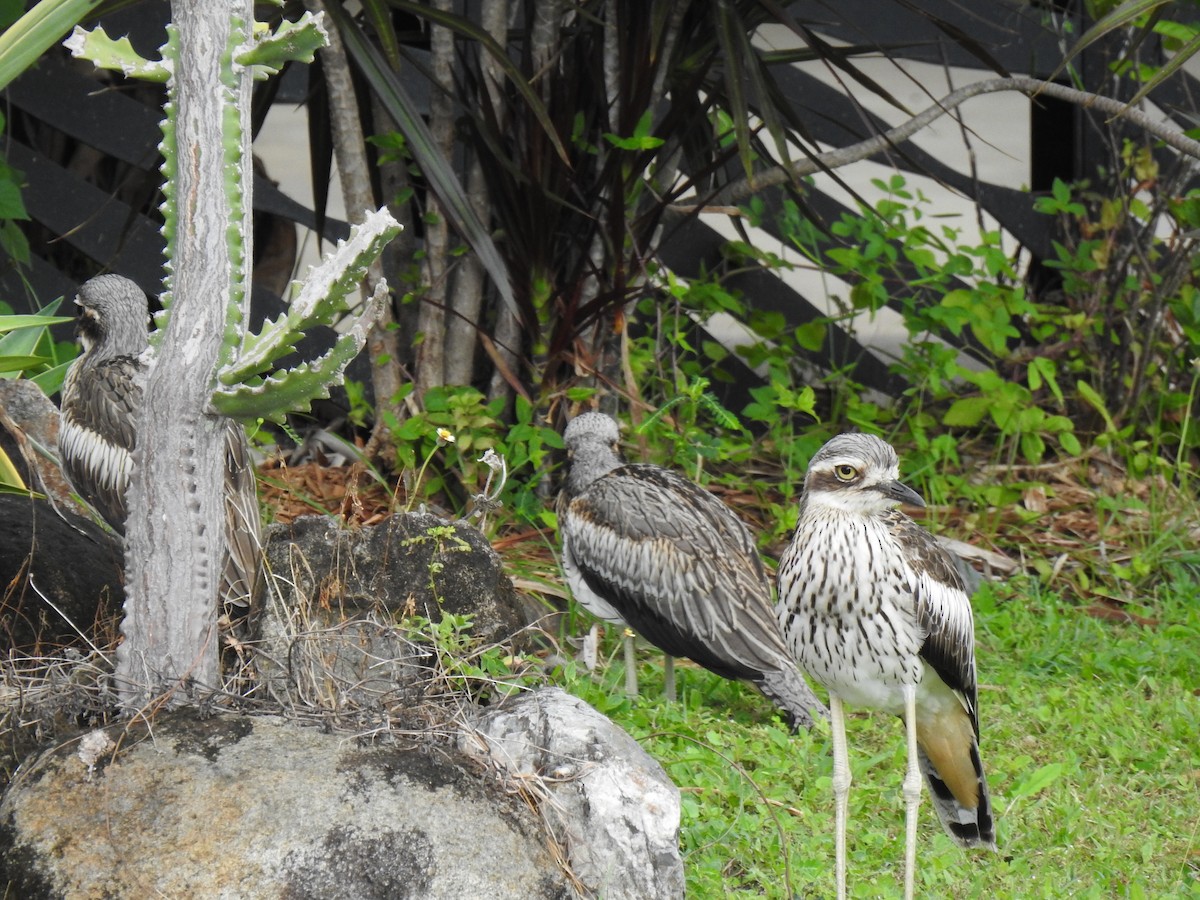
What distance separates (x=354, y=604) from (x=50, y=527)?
0.97 meters

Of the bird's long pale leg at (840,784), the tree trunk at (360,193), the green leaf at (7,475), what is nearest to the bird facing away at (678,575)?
the bird's long pale leg at (840,784)

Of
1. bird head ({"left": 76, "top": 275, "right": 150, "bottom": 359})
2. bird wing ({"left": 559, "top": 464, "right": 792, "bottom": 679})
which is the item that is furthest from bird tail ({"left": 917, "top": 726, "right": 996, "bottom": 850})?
bird head ({"left": 76, "top": 275, "right": 150, "bottom": 359})

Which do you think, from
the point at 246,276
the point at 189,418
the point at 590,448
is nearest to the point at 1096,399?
the point at 590,448

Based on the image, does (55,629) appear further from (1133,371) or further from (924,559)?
(1133,371)

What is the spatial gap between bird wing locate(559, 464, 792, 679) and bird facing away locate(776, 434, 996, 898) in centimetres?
110

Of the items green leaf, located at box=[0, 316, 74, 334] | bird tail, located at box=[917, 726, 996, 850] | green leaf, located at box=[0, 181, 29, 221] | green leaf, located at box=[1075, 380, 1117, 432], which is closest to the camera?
bird tail, located at box=[917, 726, 996, 850]

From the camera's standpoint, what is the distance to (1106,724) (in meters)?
4.91

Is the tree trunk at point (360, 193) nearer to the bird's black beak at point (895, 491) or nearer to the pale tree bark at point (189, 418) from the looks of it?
the pale tree bark at point (189, 418)

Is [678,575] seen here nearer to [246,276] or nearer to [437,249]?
[437,249]

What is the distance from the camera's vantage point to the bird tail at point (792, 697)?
4797 mm

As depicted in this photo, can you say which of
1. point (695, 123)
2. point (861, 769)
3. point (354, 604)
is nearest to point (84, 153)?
point (695, 123)

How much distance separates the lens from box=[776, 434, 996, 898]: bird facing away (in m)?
3.61

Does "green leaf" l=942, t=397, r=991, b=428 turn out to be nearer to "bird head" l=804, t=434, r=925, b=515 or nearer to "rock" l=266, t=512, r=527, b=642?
"rock" l=266, t=512, r=527, b=642

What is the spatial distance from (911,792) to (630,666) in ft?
5.57
